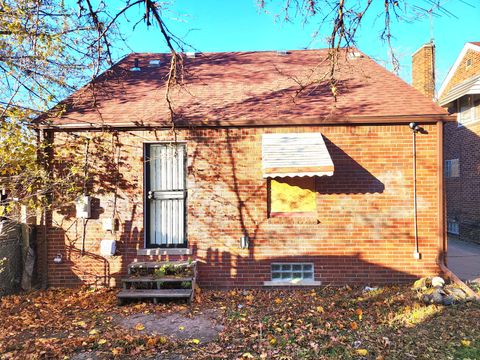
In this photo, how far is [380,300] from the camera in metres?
6.01

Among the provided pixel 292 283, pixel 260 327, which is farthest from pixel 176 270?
pixel 292 283

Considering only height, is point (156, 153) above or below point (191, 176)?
above

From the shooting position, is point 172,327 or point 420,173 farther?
point 420,173

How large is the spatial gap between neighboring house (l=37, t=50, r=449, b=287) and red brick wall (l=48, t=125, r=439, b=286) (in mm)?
21

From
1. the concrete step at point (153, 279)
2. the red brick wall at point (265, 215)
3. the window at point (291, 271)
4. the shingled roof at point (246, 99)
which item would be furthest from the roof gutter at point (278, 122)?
the concrete step at point (153, 279)

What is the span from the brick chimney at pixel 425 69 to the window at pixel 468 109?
6.85 feet

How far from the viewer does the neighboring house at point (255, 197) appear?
22.5 ft

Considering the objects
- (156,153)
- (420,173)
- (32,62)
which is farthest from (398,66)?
(32,62)

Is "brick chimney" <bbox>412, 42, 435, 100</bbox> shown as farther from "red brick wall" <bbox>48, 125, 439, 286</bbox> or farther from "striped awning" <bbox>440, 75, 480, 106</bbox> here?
"red brick wall" <bbox>48, 125, 439, 286</bbox>

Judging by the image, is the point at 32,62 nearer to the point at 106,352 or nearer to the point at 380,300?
the point at 106,352

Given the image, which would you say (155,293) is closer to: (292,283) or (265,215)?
(265,215)

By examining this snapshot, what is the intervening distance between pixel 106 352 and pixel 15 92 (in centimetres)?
484

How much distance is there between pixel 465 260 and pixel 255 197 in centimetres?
654

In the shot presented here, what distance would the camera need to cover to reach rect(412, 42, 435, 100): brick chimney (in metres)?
12.8
